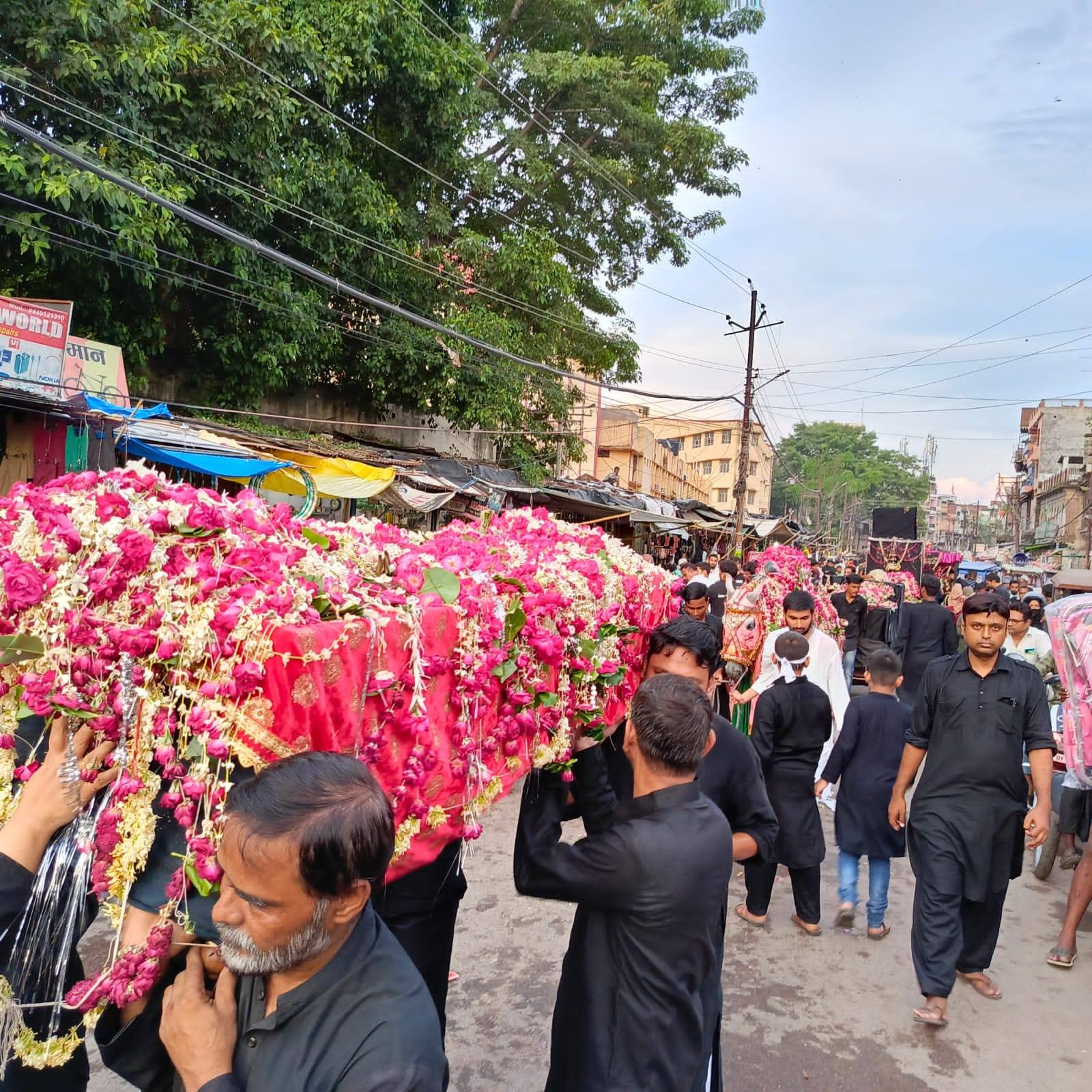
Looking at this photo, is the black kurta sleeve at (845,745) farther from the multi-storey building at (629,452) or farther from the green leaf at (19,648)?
the multi-storey building at (629,452)

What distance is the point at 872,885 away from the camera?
461cm

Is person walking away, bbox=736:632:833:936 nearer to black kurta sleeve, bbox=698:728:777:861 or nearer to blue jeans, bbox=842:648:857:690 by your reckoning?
black kurta sleeve, bbox=698:728:777:861

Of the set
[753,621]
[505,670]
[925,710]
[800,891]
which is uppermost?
[505,670]

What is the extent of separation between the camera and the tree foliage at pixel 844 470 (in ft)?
251

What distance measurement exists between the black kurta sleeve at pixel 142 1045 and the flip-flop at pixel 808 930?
384 cm

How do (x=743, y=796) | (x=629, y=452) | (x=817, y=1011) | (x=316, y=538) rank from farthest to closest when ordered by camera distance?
(x=629, y=452) < (x=817, y=1011) < (x=743, y=796) < (x=316, y=538)

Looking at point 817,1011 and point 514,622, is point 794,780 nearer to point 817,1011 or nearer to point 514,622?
point 817,1011

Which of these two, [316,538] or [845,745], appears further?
[845,745]

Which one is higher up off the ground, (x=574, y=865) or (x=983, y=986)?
(x=574, y=865)

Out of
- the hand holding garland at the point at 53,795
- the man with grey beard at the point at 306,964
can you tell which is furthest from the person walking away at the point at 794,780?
the hand holding garland at the point at 53,795

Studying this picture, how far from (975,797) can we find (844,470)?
79.6m

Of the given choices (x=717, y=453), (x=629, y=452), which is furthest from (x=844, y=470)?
(x=629, y=452)

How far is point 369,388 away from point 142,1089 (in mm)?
14186

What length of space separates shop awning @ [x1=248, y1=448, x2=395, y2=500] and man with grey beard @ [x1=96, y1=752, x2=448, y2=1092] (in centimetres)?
856
